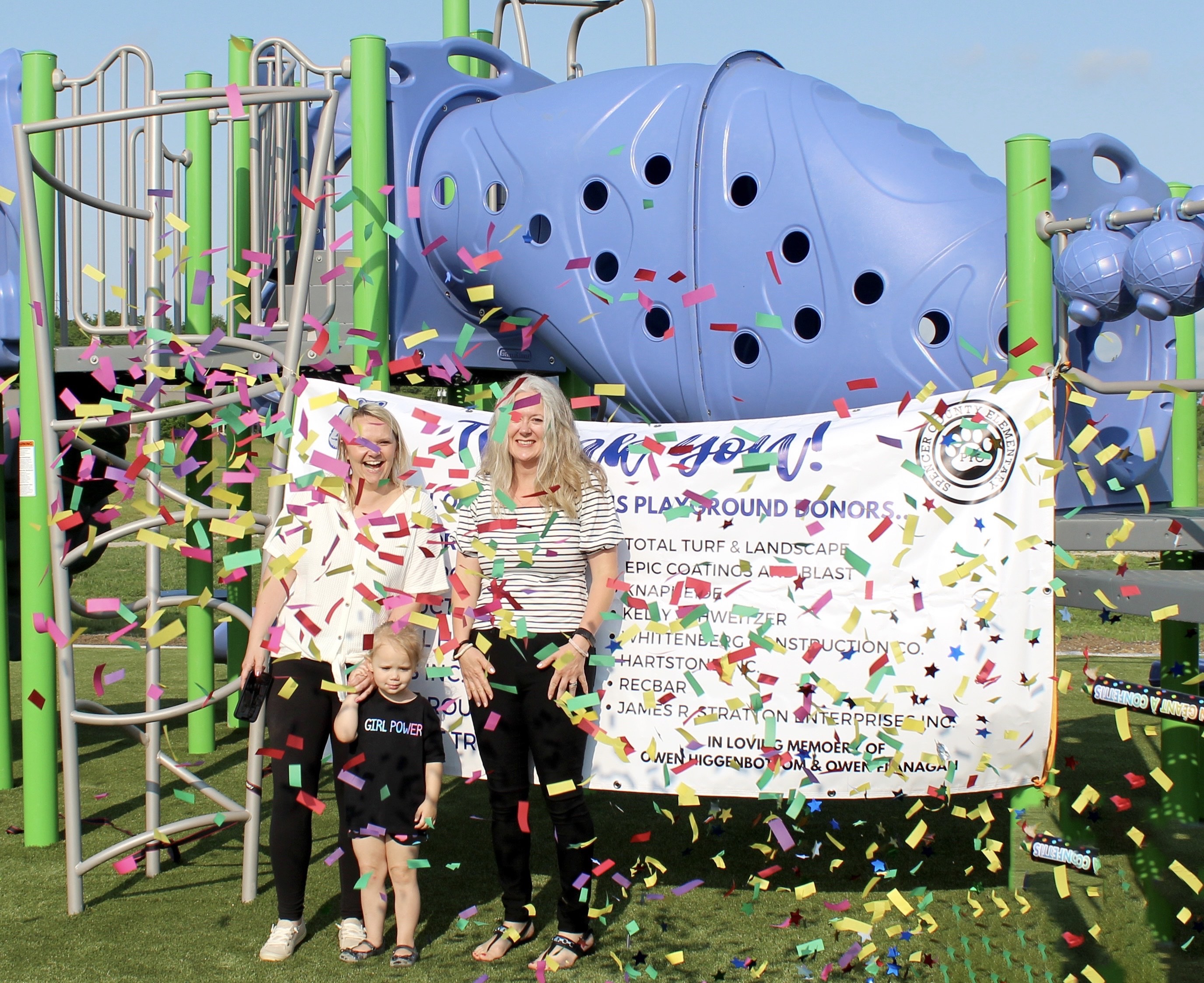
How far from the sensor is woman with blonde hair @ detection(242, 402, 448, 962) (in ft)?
12.8

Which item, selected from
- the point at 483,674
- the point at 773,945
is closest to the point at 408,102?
the point at 483,674

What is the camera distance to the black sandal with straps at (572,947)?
3.76 m

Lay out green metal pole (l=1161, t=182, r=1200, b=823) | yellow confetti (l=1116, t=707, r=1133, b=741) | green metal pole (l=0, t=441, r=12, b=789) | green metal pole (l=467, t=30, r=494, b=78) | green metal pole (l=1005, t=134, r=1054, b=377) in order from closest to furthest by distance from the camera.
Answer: yellow confetti (l=1116, t=707, r=1133, b=741) < green metal pole (l=1005, t=134, r=1054, b=377) < green metal pole (l=1161, t=182, r=1200, b=823) < green metal pole (l=0, t=441, r=12, b=789) < green metal pole (l=467, t=30, r=494, b=78)

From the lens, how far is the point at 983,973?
366 cm

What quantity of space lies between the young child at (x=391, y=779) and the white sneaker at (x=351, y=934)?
1 centimetres

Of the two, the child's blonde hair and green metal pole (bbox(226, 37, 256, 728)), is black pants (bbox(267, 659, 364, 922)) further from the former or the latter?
green metal pole (bbox(226, 37, 256, 728))

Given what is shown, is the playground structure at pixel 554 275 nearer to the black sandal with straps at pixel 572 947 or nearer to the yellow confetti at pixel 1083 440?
the yellow confetti at pixel 1083 440

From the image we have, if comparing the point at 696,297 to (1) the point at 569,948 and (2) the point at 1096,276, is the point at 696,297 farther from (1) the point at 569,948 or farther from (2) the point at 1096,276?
(1) the point at 569,948

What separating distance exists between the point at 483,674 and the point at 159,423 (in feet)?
4.98

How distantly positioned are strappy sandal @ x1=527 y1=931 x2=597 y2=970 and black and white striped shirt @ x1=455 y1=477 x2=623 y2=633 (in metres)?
0.93

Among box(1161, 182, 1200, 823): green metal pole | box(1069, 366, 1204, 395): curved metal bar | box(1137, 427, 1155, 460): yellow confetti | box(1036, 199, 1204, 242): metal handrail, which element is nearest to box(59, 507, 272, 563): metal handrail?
box(1069, 366, 1204, 395): curved metal bar

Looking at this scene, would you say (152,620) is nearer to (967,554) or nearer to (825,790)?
(825,790)

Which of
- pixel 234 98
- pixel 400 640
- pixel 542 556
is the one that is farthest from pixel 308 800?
pixel 234 98

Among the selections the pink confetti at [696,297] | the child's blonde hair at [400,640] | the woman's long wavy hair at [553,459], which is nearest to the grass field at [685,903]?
the child's blonde hair at [400,640]
